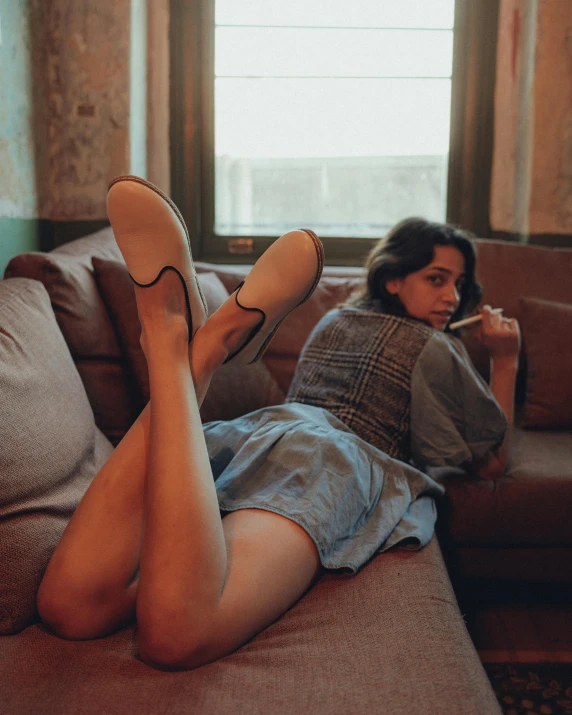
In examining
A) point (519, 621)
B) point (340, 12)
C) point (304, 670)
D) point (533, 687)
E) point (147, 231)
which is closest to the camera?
point (304, 670)

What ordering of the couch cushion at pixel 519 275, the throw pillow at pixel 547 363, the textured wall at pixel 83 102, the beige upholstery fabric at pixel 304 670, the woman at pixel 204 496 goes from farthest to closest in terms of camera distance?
the textured wall at pixel 83 102, the couch cushion at pixel 519 275, the throw pillow at pixel 547 363, the woman at pixel 204 496, the beige upholstery fabric at pixel 304 670

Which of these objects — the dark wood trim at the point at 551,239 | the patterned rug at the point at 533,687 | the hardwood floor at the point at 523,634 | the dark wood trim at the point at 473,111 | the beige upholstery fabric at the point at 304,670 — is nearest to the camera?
the beige upholstery fabric at the point at 304,670

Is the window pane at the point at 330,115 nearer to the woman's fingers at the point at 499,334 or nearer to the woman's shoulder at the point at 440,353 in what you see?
the woman's fingers at the point at 499,334

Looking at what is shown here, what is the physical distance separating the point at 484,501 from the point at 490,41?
2.03 meters

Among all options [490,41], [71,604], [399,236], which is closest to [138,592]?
[71,604]

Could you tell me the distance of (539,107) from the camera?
106 inches

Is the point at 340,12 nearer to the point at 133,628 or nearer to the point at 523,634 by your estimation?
the point at 523,634

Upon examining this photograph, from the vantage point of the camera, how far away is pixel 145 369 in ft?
5.70

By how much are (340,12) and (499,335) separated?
6.02 ft

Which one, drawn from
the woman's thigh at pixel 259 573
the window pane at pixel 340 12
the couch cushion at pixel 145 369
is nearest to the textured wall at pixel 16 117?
the couch cushion at pixel 145 369

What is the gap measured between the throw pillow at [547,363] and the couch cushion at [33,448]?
4.25ft

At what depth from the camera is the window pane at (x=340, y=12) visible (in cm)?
292

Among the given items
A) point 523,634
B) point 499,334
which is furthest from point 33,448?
point 523,634

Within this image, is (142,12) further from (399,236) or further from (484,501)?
(484,501)
